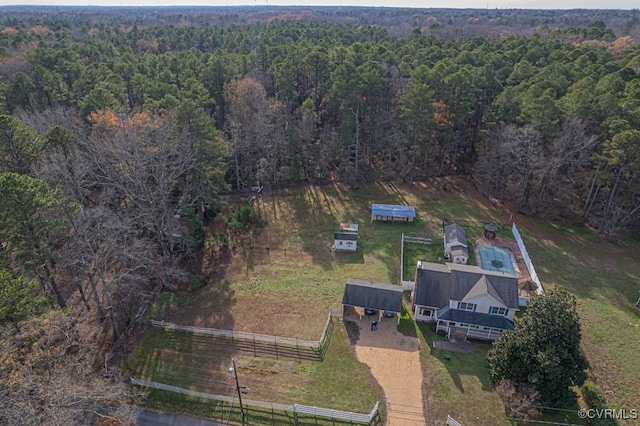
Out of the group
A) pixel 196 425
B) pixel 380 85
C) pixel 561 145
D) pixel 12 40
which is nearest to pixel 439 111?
pixel 380 85

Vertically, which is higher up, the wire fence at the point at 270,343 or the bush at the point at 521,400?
the bush at the point at 521,400

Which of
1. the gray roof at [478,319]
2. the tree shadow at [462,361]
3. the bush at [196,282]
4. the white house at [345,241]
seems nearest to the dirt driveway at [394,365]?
the tree shadow at [462,361]

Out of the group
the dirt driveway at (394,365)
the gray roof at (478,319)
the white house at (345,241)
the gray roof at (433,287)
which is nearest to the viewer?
the dirt driveway at (394,365)

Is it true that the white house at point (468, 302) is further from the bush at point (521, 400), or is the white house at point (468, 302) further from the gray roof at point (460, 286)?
the bush at point (521, 400)

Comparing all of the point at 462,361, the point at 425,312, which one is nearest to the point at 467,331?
the point at 462,361

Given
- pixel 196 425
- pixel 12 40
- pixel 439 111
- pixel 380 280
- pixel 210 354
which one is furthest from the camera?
pixel 12 40

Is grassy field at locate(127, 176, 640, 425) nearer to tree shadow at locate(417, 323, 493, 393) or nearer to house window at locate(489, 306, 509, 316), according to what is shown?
tree shadow at locate(417, 323, 493, 393)

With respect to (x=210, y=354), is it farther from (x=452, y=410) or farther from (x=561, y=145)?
(x=561, y=145)
